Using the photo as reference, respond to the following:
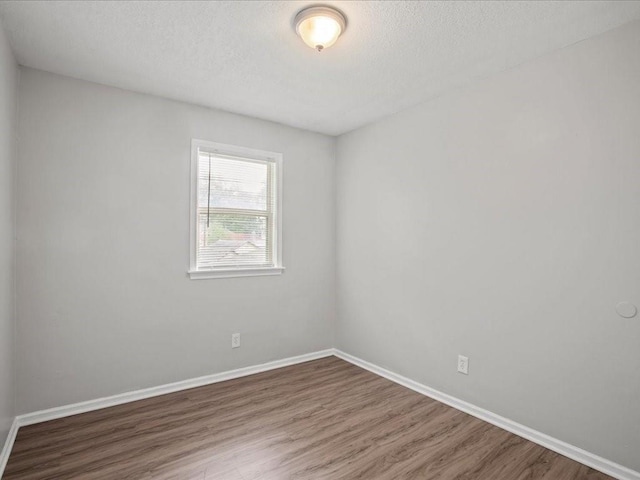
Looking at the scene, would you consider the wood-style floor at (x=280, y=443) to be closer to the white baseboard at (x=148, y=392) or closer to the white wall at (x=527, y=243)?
the white baseboard at (x=148, y=392)

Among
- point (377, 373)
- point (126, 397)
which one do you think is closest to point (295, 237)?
point (377, 373)

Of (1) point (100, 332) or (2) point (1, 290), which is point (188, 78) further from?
(1) point (100, 332)

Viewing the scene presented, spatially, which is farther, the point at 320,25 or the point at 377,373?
the point at 377,373

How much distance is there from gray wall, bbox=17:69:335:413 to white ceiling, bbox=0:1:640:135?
0.97 ft

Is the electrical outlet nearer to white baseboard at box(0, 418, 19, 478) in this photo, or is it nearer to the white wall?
the white wall

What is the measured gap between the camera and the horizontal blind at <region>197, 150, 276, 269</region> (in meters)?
3.37

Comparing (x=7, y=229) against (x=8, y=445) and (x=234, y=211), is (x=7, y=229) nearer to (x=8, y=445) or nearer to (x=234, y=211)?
(x=8, y=445)

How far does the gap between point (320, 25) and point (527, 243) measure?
6.40 feet

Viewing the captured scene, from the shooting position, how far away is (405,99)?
10.3ft

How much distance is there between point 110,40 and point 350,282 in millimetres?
2991

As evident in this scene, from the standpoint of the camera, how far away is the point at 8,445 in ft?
7.32

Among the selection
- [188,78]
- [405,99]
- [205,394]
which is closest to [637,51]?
[405,99]

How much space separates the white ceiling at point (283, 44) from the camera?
1.96m

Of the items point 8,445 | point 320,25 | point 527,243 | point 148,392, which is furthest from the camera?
point 148,392
